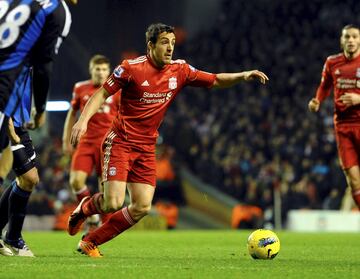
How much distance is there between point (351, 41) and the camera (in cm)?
1031

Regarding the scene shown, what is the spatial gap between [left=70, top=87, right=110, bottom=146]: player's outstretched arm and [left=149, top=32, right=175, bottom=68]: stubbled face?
639 millimetres

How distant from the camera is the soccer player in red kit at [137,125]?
821 cm

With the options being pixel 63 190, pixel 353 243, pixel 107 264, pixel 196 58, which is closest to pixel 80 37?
pixel 196 58

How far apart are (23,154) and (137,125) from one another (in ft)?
3.64

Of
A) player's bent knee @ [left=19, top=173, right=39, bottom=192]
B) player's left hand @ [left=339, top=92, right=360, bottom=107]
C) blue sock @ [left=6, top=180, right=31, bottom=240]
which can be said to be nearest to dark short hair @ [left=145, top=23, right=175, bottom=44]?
player's bent knee @ [left=19, top=173, right=39, bottom=192]

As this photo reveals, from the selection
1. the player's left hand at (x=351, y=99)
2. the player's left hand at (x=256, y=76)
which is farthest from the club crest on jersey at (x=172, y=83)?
the player's left hand at (x=351, y=99)

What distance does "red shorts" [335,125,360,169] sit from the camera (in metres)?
10.4

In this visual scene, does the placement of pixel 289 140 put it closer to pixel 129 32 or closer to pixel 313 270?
pixel 129 32

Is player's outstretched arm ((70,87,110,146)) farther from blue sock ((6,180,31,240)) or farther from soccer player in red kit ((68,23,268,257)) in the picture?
blue sock ((6,180,31,240))

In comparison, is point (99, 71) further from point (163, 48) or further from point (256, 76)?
point (256, 76)

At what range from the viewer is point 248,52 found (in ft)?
91.9

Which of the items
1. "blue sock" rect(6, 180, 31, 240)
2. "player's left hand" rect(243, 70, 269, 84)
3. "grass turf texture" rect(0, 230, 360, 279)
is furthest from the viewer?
"blue sock" rect(6, 180, 31, 240)

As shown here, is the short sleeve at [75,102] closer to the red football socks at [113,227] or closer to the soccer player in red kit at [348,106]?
the soccer player in red kit at [348,106]

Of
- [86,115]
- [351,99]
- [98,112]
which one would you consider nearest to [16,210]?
[86,115]
